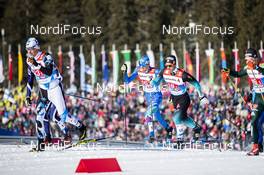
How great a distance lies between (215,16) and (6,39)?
24.3 meters

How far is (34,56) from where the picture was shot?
864 inches

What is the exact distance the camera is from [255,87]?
67.9 feet

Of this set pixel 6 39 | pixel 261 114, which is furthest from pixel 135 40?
pixel 261 114

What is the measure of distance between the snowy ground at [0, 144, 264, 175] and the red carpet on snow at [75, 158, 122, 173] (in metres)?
0.23

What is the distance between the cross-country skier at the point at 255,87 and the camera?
20438 mm

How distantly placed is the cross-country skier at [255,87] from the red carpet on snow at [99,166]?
14.6 feet

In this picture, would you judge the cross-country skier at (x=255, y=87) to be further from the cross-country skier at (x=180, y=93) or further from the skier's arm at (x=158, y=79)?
the skier's arm at (x=158, y=79)

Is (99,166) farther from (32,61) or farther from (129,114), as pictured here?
(129,114)

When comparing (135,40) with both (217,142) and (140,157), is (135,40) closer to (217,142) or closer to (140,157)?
(217,142)

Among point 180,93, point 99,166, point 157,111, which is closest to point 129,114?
point 157,111

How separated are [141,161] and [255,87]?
11.5 ft

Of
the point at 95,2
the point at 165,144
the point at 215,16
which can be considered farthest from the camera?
the point at 95,2

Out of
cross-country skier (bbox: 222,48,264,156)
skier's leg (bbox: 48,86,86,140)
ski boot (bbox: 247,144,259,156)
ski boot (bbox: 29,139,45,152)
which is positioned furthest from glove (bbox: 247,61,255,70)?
ski boot (bbox: 29,139,45,152)

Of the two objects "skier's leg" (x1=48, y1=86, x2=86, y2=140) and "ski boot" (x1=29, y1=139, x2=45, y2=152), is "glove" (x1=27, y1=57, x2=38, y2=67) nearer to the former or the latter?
"skier's leg" (x1=48, y1=86, x2=86, y2=140)
